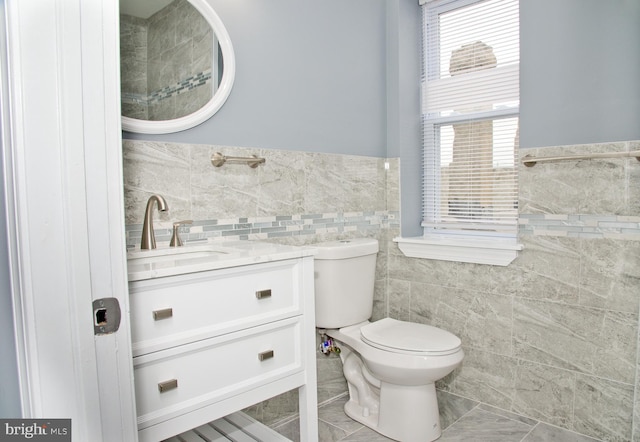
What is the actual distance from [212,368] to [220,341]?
8 centimetres

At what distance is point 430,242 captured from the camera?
243 centimetres

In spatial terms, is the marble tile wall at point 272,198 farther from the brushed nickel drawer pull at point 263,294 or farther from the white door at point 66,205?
the white door at point 66,205

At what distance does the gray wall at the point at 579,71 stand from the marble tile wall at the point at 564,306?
87 millimetres

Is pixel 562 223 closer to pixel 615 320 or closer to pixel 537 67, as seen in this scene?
pixel 615 320

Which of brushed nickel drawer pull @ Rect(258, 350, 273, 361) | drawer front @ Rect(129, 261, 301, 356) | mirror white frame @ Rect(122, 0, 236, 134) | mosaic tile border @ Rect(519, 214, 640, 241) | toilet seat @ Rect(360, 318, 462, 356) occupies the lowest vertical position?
toilet seat @ Rect(360, 318, 462, 356)

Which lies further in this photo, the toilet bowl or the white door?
the toilet bowl

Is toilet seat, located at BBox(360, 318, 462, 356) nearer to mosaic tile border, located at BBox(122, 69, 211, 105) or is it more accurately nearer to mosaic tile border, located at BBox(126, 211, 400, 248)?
mosaic tile border, located at BBox(126, 211, 400, 248)

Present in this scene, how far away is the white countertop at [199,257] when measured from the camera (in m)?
1.19

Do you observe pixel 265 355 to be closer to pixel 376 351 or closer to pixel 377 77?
pixel 376 351

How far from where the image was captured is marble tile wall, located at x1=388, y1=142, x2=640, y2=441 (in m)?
1.88

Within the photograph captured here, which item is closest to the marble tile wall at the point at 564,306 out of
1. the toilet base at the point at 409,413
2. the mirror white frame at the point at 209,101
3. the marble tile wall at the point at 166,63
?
the toilet base at the point at 409,413

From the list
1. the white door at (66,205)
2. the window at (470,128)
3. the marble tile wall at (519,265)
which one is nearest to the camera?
the white door at (66,205)

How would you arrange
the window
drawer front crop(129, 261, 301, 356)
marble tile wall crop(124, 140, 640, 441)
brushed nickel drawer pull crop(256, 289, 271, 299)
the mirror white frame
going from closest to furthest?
drawer front crop(129, 261, 301, 356) → brushed nickel drawer pull crop(256, 289, 271, 299) → the mirror white frame → marble tile wall crop(124, 140, 640, 441) → the window

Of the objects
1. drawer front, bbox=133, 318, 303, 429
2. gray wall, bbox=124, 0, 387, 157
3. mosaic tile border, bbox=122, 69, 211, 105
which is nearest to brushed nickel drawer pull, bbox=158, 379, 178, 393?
drawer front, bbox=133, 318, 303, 429
